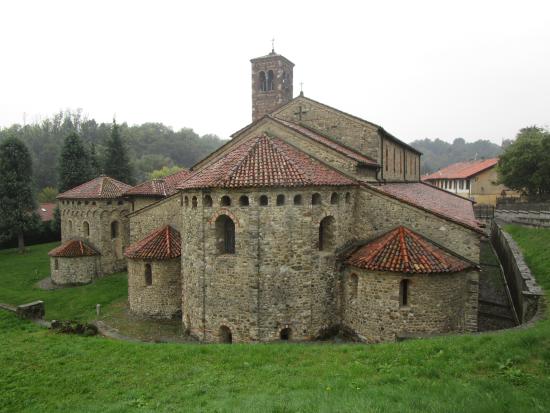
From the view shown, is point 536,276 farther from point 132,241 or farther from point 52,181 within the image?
point 52,181

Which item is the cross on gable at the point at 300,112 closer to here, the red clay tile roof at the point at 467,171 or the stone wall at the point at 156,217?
the stone wall at the point at 156,217

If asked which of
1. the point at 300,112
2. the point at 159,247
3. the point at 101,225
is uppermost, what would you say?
the point at 300,112

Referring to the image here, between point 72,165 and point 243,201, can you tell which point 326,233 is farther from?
point 72,165

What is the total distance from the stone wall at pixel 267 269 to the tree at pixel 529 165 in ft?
98.8

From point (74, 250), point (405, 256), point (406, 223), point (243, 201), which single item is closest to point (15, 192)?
point (74, 250)

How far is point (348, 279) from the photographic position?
1447 cm

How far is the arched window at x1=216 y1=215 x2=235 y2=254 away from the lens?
560 inches

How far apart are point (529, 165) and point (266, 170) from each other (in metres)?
33.5

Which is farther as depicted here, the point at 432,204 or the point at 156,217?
the point at 156,217

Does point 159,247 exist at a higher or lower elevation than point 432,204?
lower

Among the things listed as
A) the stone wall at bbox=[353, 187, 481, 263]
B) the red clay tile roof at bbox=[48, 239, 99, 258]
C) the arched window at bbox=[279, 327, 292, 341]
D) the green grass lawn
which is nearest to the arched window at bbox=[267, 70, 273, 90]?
the stone wall at bbox=[353, 187, 481, 263]

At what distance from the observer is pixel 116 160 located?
4806 cm

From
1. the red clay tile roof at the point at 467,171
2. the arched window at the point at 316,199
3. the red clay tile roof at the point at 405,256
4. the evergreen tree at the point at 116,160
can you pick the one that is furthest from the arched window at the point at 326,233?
the red clay tile roof at the point at 467,171

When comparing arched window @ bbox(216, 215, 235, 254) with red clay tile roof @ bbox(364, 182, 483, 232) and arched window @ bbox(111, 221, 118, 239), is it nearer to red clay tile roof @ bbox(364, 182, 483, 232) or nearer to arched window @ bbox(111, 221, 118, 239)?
red clay tile roof @ bbox(364, 182, 483, 232)
